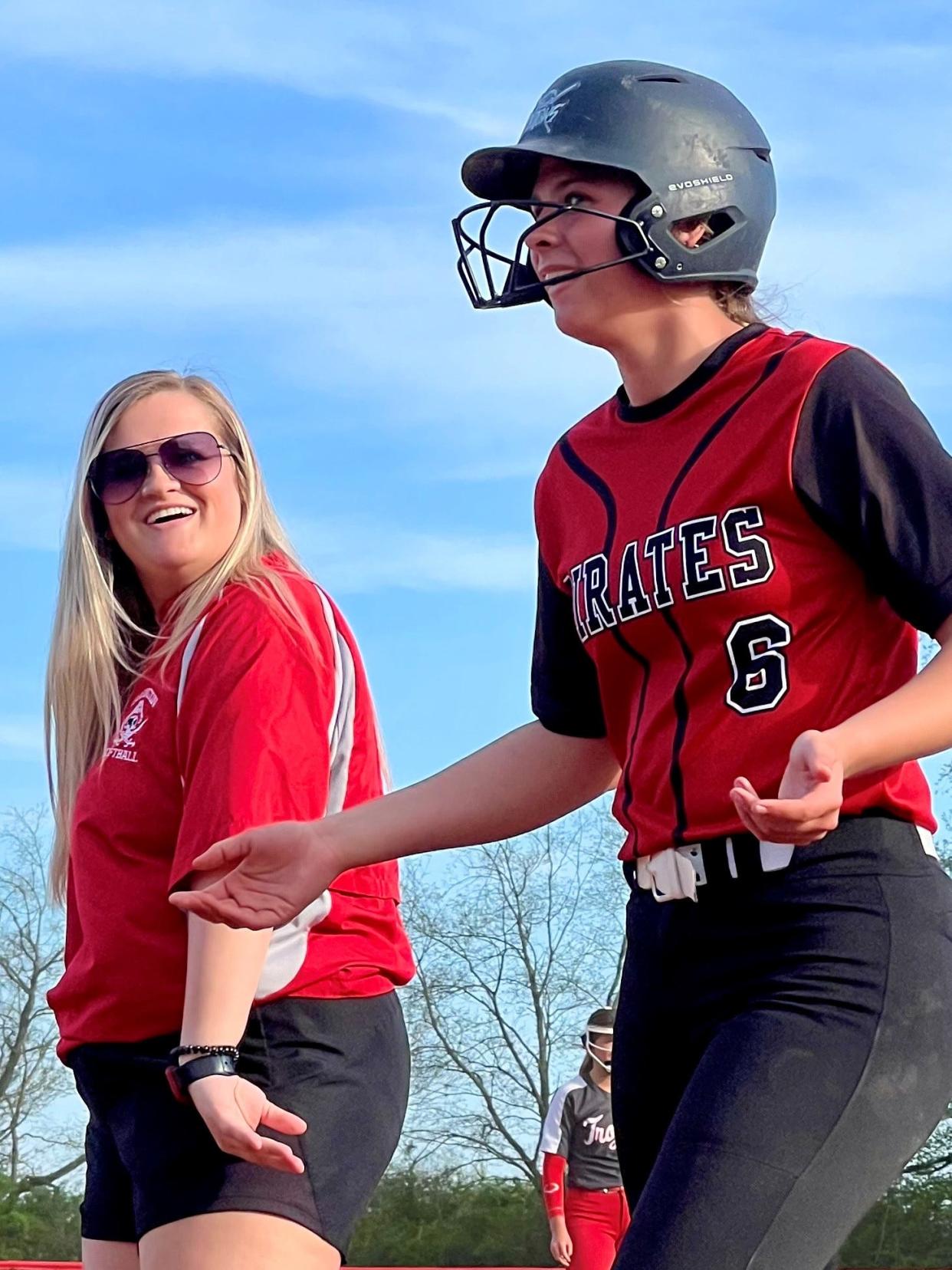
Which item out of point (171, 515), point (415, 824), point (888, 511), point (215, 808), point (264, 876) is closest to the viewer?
point (888, 511)

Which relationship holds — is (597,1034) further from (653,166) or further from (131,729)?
(653,166)

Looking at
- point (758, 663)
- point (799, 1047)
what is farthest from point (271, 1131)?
point (758, 663)

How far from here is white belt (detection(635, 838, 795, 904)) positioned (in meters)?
2.50

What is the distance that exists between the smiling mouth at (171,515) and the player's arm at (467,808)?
90 cm

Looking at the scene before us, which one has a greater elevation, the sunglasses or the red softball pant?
the sunglasses

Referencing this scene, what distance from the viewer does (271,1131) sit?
3.11 metres

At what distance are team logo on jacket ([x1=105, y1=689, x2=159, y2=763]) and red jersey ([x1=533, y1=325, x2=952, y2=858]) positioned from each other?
100 centimetres

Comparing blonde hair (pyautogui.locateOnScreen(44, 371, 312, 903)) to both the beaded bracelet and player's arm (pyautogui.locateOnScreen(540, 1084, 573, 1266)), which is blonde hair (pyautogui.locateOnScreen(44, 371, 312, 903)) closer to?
the beaded bracelet

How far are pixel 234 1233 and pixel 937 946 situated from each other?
4.10ft

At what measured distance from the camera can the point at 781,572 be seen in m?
2.60

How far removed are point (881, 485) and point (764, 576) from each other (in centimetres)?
20

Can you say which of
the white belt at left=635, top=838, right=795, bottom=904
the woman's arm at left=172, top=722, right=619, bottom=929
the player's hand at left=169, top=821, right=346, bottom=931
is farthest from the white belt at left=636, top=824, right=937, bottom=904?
the player's hand at left=169, top=821, right=346, bottom=931

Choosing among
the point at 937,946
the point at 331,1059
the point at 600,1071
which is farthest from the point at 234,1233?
the point at 600,1071

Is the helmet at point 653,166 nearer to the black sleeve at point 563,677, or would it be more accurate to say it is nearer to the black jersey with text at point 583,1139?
the black sleeve at point 563,677
